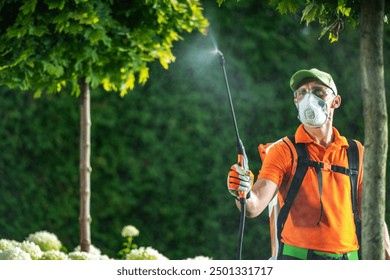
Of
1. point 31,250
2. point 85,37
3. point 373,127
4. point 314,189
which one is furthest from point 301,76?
point 31,250

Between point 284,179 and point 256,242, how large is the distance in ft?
7.65

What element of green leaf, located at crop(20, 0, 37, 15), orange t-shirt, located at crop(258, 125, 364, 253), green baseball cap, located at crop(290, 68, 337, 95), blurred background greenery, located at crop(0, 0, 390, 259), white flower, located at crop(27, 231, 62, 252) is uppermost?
green leaf, located at crop(20, 0, 37, 15)

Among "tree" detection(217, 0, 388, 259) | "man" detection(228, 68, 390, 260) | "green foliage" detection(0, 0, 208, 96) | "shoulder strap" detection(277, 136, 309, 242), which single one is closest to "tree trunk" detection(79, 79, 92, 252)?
"green foliage" detection(0, 0, 208, 96)

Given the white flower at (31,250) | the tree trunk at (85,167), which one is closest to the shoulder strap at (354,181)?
the white flower at (31,250)

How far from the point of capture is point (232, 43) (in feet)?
19.9

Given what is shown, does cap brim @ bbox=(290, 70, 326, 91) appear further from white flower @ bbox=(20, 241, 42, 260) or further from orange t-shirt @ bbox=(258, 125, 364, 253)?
white flower @ bbox=(20, 241, 42, 260)

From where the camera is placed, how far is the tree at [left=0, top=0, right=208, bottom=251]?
4883 millimetres

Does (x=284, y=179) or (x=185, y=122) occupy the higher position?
(x=185, y=122)

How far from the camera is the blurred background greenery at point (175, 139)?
5562mm

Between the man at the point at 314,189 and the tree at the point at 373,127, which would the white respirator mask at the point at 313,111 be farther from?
the tree at the point at 373,127

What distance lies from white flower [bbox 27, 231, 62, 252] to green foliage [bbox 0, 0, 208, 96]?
149 cm

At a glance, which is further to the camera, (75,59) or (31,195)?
(31,195)
